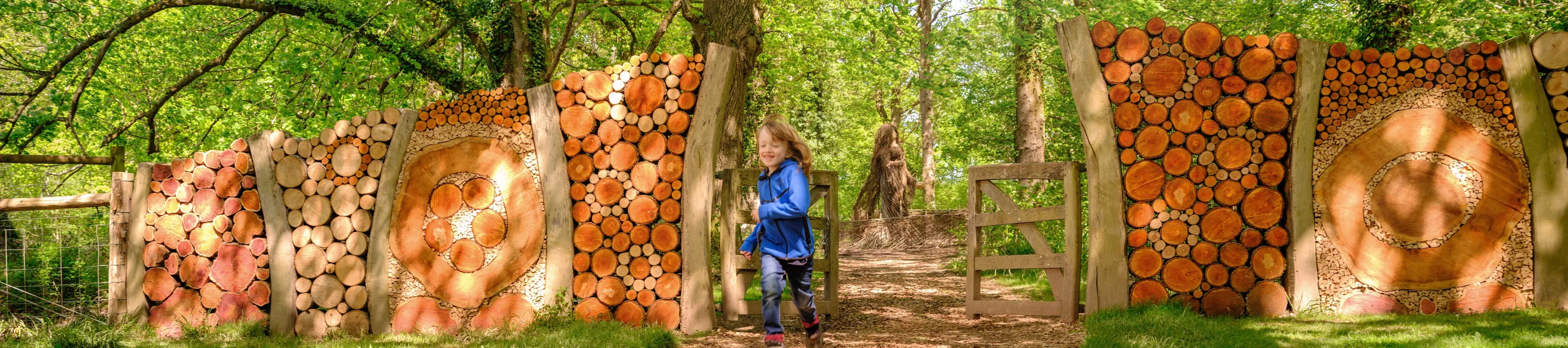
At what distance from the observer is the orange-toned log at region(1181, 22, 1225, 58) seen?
16.1ft

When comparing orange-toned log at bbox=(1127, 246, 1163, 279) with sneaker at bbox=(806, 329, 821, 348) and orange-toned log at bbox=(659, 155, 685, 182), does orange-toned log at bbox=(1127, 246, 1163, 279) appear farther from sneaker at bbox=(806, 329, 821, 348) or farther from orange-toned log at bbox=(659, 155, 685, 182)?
orange-toned log at bbox=(659, 155, 685, 182)

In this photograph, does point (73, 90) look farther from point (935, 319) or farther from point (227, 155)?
point (935, 319)

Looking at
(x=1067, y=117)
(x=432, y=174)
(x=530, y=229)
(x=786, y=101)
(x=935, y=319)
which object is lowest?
(x=935, y=319)

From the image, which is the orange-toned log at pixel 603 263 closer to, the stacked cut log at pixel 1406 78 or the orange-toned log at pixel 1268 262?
the orange-toned log at pixel 1268 262

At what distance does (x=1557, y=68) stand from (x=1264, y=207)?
1870 millimetres

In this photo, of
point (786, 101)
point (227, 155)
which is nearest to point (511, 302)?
point (227, 155)

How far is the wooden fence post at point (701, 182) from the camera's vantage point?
16.6 ft

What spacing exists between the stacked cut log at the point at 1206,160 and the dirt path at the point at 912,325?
30.9 inches

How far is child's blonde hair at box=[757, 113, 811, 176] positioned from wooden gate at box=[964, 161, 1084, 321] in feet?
6.66

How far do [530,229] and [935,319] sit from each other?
3078 millimetres

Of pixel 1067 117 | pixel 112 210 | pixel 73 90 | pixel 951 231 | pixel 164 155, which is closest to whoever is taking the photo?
pixel 112 210

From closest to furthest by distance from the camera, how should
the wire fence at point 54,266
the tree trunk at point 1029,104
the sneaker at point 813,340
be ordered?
the sneaker at point 813,340
the wire fence at point 54,266
the tree trunk at point 1029,104

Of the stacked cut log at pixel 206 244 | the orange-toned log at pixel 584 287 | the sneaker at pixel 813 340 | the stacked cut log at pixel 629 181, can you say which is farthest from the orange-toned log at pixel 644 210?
the stacked cut log at pixel 206 244

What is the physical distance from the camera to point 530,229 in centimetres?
509
